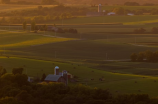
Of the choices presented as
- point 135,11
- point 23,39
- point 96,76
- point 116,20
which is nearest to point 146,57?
point 96,76

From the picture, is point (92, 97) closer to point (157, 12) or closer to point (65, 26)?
point (65, 26)

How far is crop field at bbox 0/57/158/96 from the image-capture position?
4459 centimetres

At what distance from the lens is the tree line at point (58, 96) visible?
1414 inches

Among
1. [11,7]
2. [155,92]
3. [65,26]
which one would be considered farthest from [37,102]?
[11,7]

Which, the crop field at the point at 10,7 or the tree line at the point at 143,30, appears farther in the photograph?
the crop field at the point at 10,7

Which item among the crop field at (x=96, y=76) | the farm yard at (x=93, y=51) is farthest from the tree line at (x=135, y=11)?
the crop field at (x=96, y=76)

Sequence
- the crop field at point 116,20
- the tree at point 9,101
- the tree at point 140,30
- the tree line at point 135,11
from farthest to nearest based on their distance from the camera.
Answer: the tree line at point 135,11 → the crop field at point 116,20 → the tree at point 140,30 → the tree at point 9,101

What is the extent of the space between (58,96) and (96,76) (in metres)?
13.3

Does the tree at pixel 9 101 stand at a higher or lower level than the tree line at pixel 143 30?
higher

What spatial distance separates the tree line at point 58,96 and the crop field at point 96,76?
4607 millimetres

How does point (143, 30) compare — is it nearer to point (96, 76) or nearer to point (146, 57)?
point (146, 57)

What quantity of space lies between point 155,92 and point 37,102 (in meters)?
11.4

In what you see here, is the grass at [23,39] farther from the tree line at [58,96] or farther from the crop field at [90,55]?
the tree line at [58,96]

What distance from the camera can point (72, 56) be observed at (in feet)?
223
